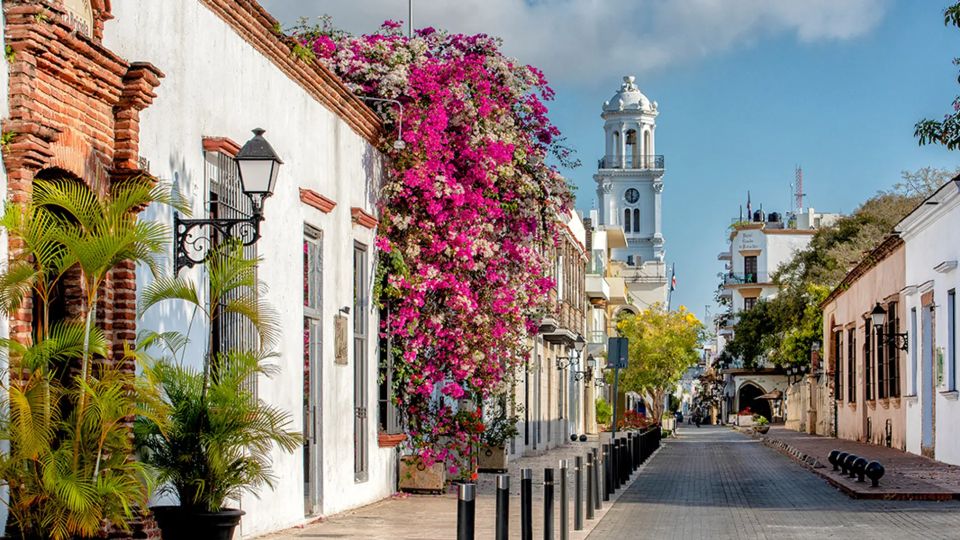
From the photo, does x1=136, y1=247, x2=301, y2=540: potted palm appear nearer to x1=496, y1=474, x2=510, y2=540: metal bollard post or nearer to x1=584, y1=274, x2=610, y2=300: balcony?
x1=496, y1=474, x2=510, y2=540: metal bollard post

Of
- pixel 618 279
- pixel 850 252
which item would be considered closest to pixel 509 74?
pixel 850 252

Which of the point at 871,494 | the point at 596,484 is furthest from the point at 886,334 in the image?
the point at 596,484

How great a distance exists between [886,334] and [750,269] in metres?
74.7

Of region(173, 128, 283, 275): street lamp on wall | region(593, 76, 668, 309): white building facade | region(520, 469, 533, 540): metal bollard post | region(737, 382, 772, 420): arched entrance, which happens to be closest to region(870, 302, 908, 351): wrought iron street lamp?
region(520, 469, 533, 540): metal bollard post

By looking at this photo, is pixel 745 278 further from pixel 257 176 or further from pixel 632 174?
pixel 257 176

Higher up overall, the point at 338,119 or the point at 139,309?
the point at 338,119

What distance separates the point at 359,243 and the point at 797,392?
57.6 metres

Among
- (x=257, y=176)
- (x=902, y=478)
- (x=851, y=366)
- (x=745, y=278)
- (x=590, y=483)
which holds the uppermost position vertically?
(x=745, y=278)

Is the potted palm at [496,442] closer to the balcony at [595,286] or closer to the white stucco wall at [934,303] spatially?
the white stucco wall at [934,303]

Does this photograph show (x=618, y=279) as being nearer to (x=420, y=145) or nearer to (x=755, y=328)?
(x=755, y=328)

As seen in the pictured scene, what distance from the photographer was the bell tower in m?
128

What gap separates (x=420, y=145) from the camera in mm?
20484

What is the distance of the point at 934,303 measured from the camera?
30562 millimetres

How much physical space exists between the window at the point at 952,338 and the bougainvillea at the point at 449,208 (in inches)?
407
